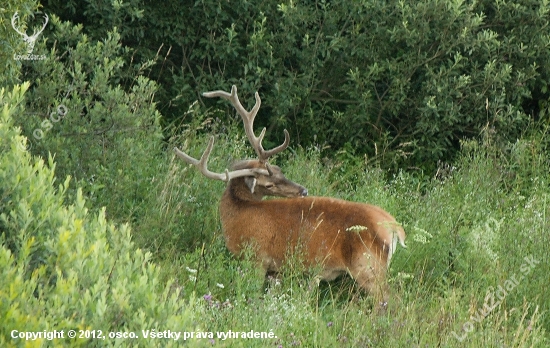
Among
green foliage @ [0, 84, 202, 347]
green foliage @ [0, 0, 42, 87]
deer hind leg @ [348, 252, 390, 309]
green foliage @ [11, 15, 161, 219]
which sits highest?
green foliage @ [0, 84, 202, 347]

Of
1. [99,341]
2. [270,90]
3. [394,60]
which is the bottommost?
[270,90]

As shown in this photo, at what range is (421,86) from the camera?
10.1 meters

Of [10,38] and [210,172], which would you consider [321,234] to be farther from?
[10,38]

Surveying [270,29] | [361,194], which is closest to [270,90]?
[270,29]

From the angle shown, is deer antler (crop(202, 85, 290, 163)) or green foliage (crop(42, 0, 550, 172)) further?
green foliage (crop(42, 0, 550, 172))

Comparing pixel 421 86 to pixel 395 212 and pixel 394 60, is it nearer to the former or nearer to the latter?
pixel 394 60

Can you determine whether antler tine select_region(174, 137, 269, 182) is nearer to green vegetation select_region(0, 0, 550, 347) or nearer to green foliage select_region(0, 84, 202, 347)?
green vegetation select_region(0, 0, 550, 347)

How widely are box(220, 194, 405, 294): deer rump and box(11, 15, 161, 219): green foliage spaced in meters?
0.82

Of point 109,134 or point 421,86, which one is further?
point 421,86

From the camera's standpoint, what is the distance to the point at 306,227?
269 inches

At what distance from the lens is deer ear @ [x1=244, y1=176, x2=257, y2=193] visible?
293 inches

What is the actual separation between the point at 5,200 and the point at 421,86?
6978 mm

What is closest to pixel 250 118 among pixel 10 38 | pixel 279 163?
pixel 279 163

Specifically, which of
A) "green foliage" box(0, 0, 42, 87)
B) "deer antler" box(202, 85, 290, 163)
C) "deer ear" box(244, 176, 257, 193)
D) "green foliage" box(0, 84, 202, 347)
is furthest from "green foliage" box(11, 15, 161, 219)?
"green foliage" box(0, 84, 202, 347)
